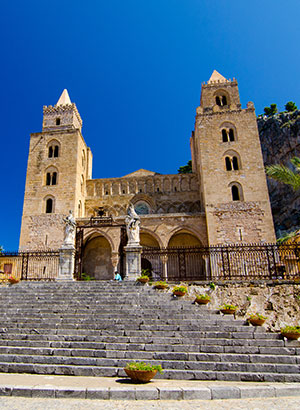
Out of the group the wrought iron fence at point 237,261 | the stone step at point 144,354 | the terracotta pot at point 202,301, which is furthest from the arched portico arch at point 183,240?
the stone step at point 144,354

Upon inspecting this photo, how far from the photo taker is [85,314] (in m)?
9.27

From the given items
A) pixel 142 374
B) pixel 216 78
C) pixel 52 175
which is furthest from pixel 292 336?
pixel 216 78

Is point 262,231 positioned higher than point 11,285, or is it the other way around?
point 262,231

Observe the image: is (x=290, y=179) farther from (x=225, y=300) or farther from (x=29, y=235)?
(x=29, y=235)

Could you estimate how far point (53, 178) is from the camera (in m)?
28.3

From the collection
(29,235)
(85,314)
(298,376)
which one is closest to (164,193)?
(29,235)

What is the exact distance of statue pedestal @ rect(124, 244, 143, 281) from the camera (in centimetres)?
1348

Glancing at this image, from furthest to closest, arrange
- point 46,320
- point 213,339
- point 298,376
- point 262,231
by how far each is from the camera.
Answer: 1. point 262,231
2. point 46,320
3. point 213,339
4. point 298,376

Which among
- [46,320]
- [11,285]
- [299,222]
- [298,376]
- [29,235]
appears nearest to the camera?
[298,376]

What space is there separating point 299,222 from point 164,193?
14.6 meters

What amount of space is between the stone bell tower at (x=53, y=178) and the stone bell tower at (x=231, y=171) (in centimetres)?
1114

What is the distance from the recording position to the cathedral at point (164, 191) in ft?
78.7

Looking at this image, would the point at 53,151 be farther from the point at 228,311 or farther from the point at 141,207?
the point at 228,311

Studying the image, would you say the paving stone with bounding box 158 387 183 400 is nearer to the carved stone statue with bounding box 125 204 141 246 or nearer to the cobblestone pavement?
the cobblestone pavement
